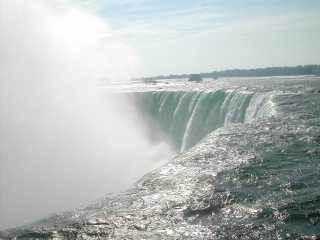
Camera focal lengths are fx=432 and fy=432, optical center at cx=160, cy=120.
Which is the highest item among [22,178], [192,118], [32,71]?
[32,71]

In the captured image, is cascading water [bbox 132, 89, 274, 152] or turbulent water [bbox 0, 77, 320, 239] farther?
cascading water [bbox 132, 89, 274, 152]

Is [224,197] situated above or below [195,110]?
above

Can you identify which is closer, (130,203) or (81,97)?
(130,203)

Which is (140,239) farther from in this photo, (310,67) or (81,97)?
(310,67)

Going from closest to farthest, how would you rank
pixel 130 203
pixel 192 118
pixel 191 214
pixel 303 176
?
pixel 191 214, pixel 130 203, pixel 303 176, pixel 192 118

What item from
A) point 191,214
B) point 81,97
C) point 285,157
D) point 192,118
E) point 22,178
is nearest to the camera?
point 191,214

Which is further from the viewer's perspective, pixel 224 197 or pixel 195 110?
pixel 195 110

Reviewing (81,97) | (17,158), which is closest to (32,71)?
(81,97)

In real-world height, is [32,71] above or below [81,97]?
above

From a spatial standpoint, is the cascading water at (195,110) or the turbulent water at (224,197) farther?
the cascading water at (195,110)

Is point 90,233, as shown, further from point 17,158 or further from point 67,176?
point 17,158
